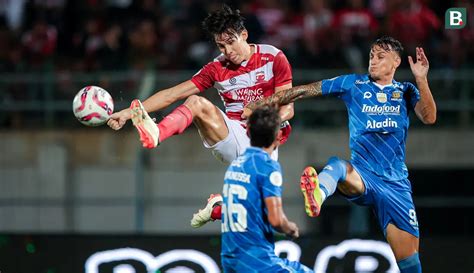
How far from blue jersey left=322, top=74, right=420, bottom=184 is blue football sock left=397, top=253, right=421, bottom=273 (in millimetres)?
695

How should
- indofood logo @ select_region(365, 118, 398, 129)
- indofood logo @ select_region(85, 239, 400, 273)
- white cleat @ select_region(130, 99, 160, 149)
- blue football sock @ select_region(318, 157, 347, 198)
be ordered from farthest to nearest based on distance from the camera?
1. indofood logo @ select_region(85, 239, 400, 273)
2. indofood logo @ select_region(365, 118, 398, 129)
3. blue football sock @ select_region(318, 157, 347, 198)
4. white cleat @ select_region(130, 99, 160, 149)

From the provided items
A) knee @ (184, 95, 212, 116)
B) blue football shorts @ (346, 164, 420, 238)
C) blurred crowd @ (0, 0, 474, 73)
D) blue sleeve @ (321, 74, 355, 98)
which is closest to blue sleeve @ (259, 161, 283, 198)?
knee @ (184, 95, 212, 116)

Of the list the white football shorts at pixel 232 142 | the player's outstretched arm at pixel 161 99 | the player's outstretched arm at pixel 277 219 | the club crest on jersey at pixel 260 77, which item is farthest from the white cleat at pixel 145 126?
the player's outstretched arm at pixel 277 219

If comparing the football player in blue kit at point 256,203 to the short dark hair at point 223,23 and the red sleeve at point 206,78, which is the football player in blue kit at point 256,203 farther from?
the red sleeve at point 206,78

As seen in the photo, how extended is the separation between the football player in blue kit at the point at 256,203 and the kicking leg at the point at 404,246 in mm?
1791

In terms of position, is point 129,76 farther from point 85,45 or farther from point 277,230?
point 277,230

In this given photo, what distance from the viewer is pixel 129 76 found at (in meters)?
13.4

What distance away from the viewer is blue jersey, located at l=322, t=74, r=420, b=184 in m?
9.04

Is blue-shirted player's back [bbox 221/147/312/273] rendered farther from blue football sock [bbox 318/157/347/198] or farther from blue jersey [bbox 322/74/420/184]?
blue jersey [bbox 322/74/420/184]

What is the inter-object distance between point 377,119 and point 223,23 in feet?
4.97

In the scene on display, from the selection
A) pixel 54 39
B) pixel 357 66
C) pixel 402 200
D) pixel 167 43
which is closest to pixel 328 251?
pixel 402 200

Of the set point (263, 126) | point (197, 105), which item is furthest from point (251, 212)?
point (197, 105)

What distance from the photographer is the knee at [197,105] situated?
8.80 meters

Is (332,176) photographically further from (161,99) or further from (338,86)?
(161,99)
